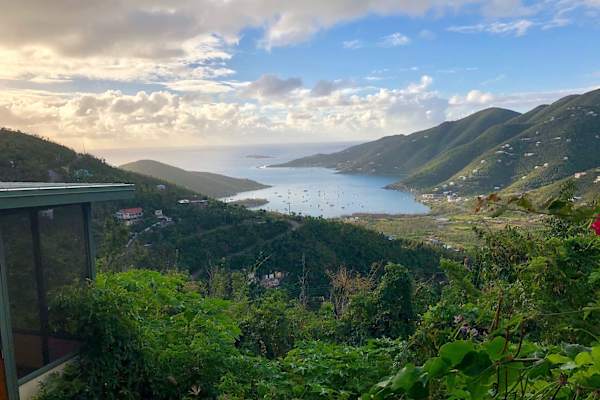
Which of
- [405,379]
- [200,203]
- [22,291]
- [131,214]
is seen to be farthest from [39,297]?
[200,203]

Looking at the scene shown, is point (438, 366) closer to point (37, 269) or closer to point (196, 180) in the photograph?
point (37, 269)

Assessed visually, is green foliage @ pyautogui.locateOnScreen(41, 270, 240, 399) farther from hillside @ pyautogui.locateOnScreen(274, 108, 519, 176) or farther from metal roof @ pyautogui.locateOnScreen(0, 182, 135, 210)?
hillside @ pyautogui.locateOnScreen(274, 108, 519, 176)

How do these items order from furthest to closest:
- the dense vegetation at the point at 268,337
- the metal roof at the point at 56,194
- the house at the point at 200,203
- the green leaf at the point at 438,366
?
the house at the point at 200,203
the metal roof at the point at 56,194
the dense vegetation at the point at 268,337
the green leaf at the point at 438,366

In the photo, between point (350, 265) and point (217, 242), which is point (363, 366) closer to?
point (350, 265)

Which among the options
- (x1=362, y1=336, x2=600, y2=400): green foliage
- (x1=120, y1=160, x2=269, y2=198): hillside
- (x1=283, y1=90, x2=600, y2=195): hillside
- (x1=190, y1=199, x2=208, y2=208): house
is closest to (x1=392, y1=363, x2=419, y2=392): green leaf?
(x1=362, y1=336, x2=600, y2=400): green foliage

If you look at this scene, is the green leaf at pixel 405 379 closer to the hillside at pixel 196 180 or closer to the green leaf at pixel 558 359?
the green leaf at pixel 558 359

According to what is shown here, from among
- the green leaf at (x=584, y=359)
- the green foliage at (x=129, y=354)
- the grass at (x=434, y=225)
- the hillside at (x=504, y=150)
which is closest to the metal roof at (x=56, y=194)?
the green foliage at (x=129, y=354)
